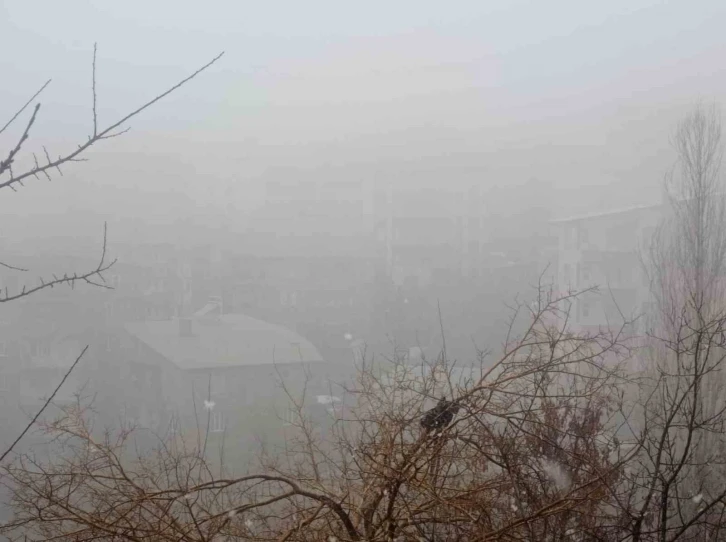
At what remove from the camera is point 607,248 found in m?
20.8

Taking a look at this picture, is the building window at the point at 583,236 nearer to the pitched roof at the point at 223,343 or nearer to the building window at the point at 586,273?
the building window at the point at 586,273

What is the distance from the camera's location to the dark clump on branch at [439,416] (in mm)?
2500

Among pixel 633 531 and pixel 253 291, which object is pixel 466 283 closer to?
pixel 253 291

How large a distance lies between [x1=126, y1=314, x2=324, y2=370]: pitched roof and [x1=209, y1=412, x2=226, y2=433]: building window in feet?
4.87

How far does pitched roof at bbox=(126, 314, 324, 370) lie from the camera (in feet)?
57.3

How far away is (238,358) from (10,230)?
7.99 meters

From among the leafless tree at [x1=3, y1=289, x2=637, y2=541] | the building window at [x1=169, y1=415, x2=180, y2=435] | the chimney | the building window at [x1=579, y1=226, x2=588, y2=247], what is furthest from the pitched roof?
the leafless tree at [x1=3, y1=289, x2=637, y2=541]

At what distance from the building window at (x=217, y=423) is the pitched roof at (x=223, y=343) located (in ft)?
4.87

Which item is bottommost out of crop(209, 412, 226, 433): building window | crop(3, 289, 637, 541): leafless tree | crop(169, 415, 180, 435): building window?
crop(3, 289, 637, 541): leafless tree

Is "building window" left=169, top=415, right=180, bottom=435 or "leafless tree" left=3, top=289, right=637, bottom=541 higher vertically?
"building window" left=169, top=415, right=180, bottom=435

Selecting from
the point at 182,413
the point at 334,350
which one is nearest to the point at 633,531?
the point at 182,413

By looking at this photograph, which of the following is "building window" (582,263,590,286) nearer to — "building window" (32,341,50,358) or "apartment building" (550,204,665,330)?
"apartment building" (550,204,665,330)

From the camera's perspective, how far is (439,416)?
251cm

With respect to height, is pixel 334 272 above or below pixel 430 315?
above
